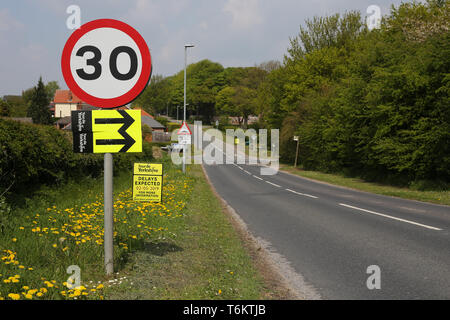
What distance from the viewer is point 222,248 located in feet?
20.7

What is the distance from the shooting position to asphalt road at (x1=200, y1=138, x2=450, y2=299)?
472 centimetres

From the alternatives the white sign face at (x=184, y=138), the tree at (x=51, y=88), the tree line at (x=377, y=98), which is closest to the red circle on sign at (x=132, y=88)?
the white sign face at (x=184, y=138)

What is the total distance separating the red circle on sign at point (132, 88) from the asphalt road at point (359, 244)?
3224mm

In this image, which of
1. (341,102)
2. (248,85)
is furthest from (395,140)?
(248,85)

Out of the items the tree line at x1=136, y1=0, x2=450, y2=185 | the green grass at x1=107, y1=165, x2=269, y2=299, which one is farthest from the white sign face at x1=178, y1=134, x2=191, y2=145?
the green grass at x1=107, y1=165, x2=269, y2=299

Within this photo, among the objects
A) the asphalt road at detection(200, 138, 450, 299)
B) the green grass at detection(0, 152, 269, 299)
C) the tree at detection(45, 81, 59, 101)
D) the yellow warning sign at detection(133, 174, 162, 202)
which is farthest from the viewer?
the tree at detection(45, 81, 59, 101)

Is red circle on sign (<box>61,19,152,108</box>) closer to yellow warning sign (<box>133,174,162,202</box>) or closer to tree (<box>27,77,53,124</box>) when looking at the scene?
yellow warning sign (<box>133,174,162,202</box>)

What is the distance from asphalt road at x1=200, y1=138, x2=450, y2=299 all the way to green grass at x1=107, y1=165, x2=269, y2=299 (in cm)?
87

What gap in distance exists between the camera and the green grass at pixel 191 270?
155 inches

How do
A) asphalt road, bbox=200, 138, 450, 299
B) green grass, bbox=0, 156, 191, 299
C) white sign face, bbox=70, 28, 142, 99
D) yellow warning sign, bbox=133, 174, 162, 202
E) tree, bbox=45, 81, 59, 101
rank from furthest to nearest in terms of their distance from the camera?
1. tree, bbox=45, 81, 59, 101
2. yellow warning sign, bbox=133, 174, 162, 202
3. asphalt road, bbox=200, 138, 450, 299
4. white sign face, bbox=70, 28, 142, 99
5. green grass, bbox=0, 156, 191, 299

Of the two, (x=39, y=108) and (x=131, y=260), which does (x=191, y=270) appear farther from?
(x=39, y=108)

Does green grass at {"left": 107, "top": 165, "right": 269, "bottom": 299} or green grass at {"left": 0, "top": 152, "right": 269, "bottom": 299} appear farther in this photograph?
green grass at {"left": 107, "top": 165, "right": 269, "bottom": 299}

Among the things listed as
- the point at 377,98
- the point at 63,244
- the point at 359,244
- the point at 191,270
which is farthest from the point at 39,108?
the point at 191,270
